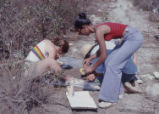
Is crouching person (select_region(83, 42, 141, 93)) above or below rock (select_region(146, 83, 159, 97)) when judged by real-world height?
above

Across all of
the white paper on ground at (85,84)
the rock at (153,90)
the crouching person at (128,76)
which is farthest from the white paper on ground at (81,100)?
the rock at (153,90)

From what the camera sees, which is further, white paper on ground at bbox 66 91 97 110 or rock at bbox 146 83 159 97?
rock at bbox 146 83 159 97

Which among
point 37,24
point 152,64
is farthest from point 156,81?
point 37,24

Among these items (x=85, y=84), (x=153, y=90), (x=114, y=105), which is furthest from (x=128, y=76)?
(x=85, y=84)

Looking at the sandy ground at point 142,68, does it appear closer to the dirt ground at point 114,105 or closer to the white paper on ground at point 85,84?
the dirt ground at point 114,105

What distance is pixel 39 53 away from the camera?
343 centimetres

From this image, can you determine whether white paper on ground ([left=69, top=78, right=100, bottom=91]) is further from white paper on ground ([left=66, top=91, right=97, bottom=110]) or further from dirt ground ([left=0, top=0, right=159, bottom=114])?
white paper on ground ([left=66, top=91, right=97, bottom=110])

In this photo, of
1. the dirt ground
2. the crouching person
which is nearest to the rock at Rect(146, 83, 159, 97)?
→ the dirt ground

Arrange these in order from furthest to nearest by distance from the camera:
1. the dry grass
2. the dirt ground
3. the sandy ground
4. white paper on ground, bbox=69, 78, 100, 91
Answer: the dry grass < white paper on ground, bbox=69, 78, 100, 91 < the sandy ground < the dirt ground

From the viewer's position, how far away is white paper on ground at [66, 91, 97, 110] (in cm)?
289

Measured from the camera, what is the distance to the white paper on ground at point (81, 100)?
114 inches

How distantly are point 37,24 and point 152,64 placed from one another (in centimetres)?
248

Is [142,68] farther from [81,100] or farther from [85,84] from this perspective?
[81,100]

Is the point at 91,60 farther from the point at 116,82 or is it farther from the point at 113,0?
the point at 113,0
